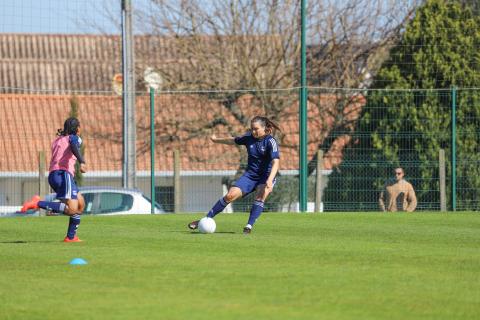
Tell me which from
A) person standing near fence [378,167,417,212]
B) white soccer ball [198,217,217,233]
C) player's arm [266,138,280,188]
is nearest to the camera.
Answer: white soccer ball [198,217,217,233]

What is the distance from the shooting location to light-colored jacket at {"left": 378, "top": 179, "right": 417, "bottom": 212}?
24.2 meters

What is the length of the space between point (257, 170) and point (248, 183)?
0.25 metres

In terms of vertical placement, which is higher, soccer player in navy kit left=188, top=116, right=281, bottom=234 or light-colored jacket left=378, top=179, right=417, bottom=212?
soccer player in navy kit left=188, top=116, right=281, bottom=234

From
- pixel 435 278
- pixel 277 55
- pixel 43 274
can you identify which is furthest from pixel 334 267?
pixel 277 55

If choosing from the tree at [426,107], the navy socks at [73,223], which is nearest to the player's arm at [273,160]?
the navy socks at [73,223]

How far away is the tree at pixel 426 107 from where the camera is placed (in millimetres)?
25500

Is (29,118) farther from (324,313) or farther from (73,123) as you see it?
(324,313)

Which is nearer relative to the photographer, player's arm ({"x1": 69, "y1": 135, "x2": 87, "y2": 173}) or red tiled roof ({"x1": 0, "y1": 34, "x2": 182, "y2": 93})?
player's arm ({"x1": 69, "y1": 135, "x2": 87, "y2": 173})

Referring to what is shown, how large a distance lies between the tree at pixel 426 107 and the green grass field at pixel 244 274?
860 centimetres

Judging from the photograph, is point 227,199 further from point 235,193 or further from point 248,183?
point 248,183

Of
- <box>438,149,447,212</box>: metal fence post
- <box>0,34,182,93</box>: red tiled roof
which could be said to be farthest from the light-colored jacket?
<box>0,34,182,93</box>: red tiled roof

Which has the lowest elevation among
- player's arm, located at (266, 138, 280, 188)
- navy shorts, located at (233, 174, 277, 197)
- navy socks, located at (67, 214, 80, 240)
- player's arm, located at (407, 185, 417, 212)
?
player's arm, located at (407, 185, 417, 212)

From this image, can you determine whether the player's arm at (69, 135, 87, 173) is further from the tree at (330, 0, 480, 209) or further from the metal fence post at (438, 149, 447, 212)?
the tree at (330, 0, 480, 209)

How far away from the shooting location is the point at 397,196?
24.5 m
